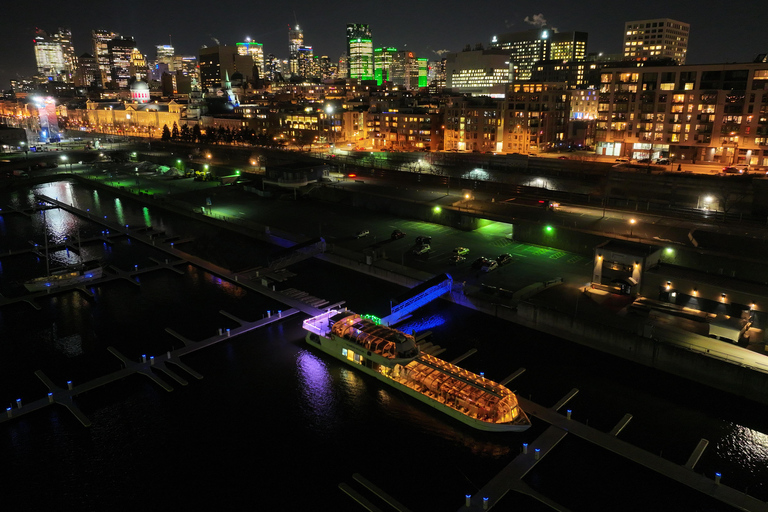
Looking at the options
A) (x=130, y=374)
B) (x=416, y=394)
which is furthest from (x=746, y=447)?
(x=130, y=374)

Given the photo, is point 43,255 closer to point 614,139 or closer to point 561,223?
point 561,223

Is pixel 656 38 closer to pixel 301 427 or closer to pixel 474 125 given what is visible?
pixel 474 125

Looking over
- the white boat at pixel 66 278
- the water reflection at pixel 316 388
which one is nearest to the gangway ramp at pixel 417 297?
the water reflection at pixel 316 388

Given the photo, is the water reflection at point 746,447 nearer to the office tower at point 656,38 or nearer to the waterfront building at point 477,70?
the waterfront building at point 477,70

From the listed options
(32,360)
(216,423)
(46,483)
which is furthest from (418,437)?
(32,360)

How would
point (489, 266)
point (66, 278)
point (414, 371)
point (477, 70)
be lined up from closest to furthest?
point (414, 371), point (489, 266), point (66, 278), point (477, 70)

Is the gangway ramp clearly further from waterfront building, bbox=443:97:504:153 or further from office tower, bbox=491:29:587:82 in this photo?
office tower, bbox=491:29:587:82
